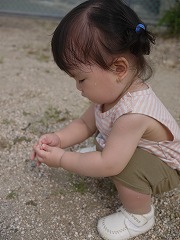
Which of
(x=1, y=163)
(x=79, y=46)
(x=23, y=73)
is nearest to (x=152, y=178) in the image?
(x=79, y=46)

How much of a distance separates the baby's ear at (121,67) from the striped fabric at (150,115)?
9 centimetres

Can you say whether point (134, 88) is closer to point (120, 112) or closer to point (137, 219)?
point (120, 112)

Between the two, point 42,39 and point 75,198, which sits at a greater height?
point 75,198

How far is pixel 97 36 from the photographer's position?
1338 millimetres

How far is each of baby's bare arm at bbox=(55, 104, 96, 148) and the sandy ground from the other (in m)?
0.22

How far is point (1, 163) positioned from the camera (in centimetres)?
199

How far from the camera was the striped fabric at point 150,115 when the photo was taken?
4.73ft

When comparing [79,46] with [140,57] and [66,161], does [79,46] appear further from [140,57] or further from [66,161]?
[66,161]

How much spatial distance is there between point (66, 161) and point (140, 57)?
492 mm

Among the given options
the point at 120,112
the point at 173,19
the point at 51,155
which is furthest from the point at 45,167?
the point at 173,19

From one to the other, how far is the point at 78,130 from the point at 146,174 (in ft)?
1.37

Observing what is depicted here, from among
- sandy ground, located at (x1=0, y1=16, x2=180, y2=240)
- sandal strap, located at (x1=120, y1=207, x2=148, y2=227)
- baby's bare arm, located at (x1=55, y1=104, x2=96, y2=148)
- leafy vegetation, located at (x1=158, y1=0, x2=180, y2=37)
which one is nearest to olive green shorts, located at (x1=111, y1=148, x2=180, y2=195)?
sandal strap, located at (x1=120, y1=207, x2=148, y2=227)

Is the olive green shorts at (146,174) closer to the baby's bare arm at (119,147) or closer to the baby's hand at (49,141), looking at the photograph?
the baby's bare arm at (119,147)

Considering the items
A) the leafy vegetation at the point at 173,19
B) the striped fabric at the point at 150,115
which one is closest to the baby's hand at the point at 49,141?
the striped fabric at the point at 150,115
